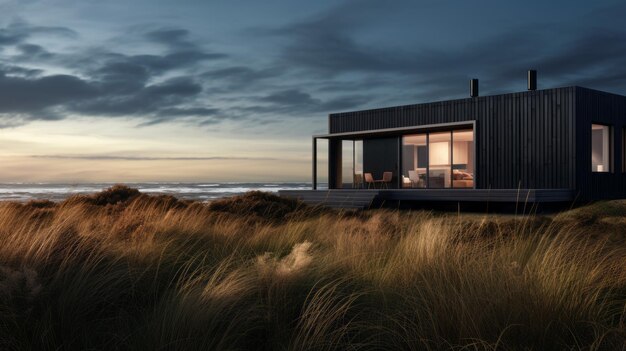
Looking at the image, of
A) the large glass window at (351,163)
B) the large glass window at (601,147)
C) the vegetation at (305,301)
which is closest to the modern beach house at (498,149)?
the large glass window at (601,147)

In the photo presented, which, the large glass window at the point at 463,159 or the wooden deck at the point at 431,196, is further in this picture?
the large glass window at the point at 463,159

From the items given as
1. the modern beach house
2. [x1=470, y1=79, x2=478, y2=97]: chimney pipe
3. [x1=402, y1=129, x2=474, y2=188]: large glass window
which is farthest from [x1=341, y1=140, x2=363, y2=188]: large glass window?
[x1=470, y1=79, x2=478, y2=97]: chimney pipe

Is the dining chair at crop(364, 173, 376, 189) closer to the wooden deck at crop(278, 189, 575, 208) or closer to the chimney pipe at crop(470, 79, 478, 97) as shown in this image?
the wooden deck at crop(278, 189, 575, 208)

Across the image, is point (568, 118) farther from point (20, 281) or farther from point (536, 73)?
point (20, 281)

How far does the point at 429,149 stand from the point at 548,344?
15500 mm

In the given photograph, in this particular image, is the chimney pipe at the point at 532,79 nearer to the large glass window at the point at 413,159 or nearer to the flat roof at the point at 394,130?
the flat roof at the point at 394,130

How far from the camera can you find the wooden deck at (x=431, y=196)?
1427cm

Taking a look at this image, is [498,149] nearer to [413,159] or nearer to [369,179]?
[413,159]

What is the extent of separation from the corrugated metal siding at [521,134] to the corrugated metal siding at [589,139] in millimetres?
318

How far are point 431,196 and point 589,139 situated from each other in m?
4.16

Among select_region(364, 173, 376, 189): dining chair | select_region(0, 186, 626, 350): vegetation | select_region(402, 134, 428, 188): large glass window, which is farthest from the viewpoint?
select_region(364, 173, 376, 189): dining chair

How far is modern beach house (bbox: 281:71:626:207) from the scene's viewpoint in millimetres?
14977

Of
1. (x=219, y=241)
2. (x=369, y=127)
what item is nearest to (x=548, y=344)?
(x=219, y=241)

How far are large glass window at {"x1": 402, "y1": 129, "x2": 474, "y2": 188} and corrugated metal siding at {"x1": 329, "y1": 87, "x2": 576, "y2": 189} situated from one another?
0.62m
